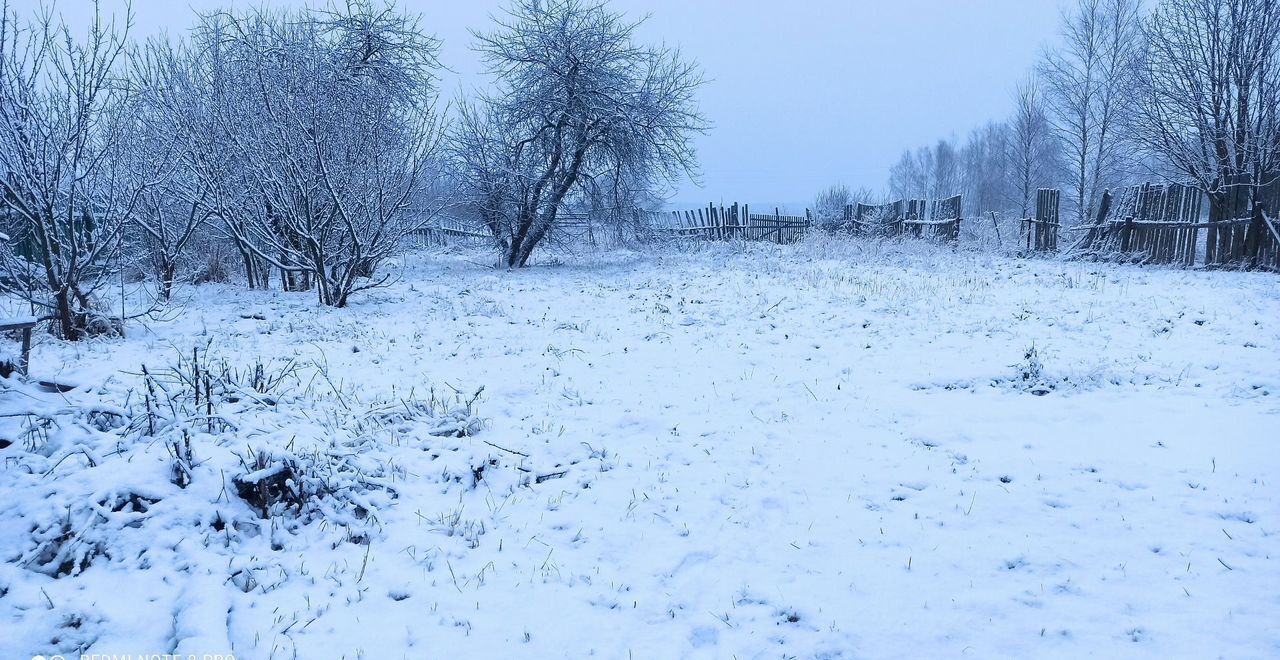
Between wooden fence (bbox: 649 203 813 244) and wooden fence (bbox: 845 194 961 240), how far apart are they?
2110 millimetres

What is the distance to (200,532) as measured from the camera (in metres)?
3.27

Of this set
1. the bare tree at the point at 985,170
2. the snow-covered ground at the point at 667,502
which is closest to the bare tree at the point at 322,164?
the snow-covered ground at the point at 667,502

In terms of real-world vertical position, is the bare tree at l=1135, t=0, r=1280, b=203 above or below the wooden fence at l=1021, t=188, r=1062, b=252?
above

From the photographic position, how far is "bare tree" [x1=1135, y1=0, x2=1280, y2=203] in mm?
11734

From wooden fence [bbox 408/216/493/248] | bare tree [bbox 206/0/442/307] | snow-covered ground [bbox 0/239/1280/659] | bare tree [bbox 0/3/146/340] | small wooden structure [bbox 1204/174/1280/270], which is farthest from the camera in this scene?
wooden fence [bbox 408/216/493/248]

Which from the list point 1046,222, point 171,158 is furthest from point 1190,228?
point 171,158

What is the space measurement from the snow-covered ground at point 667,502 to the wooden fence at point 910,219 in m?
14.0

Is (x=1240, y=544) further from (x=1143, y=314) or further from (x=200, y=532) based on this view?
(x=1143, y=314)

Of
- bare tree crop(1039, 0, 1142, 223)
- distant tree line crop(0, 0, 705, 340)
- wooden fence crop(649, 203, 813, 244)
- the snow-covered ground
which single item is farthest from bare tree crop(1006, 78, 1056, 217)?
the snow-covered ground

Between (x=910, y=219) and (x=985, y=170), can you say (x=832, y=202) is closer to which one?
(x=910, y=219)

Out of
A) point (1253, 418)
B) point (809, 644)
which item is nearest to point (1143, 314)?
point (1253, 418)

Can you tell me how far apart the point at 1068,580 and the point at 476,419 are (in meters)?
3.85

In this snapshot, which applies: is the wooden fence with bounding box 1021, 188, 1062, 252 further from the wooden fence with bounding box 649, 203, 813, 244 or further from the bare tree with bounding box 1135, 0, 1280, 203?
the wooden fence with bounding box 649, 203, 813, 244

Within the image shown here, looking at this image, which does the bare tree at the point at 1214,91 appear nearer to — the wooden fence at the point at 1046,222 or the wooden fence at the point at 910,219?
the wooden fence at the point at 1046,222
